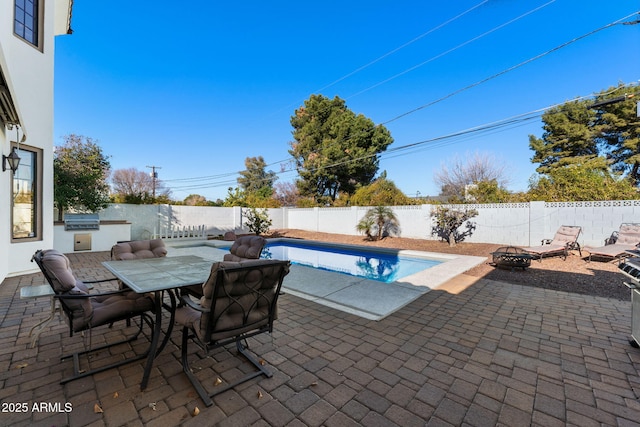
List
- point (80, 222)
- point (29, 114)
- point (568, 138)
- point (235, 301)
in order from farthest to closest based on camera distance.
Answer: point (568, 138), point (80, 222), point (29, 114), point (235, 301)

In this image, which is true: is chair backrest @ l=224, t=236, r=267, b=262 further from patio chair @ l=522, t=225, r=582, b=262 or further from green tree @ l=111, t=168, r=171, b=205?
green tree @ l=111, t=168, r=171, b=205

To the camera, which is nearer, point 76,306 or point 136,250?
point 76,306

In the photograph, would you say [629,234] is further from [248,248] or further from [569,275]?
[248,248]

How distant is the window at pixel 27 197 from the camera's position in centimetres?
521

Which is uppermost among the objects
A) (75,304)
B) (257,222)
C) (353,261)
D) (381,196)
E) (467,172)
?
(467,172)

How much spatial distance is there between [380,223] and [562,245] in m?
6.37

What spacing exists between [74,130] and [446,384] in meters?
14.9

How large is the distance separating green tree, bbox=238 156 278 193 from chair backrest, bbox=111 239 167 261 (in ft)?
89.7

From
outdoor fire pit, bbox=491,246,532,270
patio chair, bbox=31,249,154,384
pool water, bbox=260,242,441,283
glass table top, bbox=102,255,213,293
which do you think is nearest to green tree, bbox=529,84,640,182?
outdoor fire pit, bbox=491,246,532,270

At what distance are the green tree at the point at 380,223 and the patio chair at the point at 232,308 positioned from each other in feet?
34.5

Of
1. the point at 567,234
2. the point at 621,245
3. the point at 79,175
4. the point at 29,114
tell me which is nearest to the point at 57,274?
the point at 29,114

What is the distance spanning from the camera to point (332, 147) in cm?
1825

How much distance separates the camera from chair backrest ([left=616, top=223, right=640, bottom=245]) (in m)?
6.45

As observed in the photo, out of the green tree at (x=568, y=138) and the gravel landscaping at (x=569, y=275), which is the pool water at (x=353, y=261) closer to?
the gravel landscaping at (x=569, y=275)
